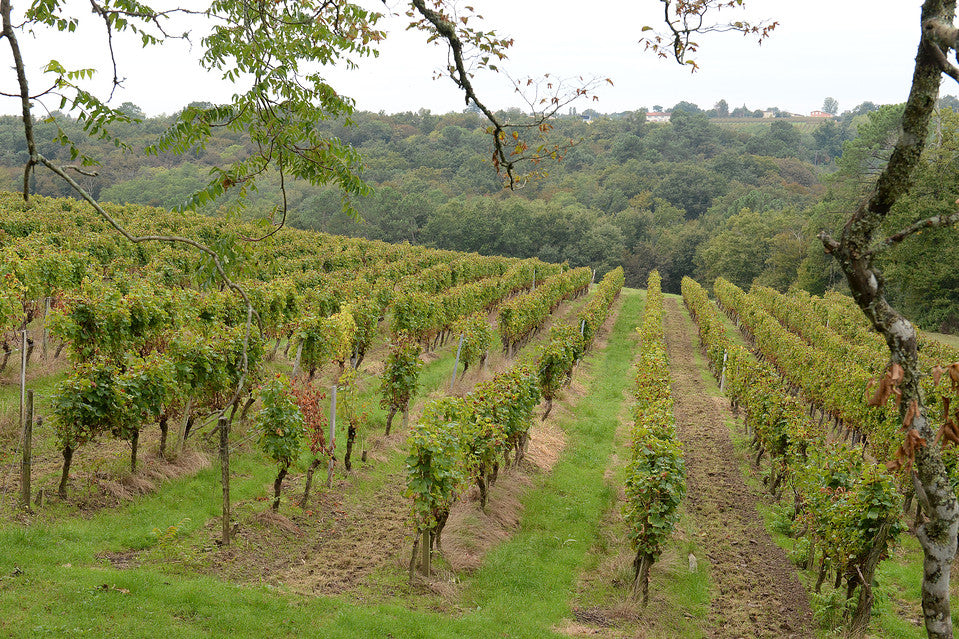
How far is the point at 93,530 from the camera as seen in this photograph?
24.8 feet

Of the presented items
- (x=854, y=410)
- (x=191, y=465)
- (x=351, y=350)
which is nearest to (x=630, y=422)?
(x=854, y=410)

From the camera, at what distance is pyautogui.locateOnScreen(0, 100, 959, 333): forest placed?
46844 millimetres

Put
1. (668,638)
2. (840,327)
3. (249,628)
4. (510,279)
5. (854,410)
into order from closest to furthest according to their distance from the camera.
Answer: (249,628), (668,638), (854,410), (840,327), (510,279)

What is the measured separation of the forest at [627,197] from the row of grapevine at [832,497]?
18.9 m

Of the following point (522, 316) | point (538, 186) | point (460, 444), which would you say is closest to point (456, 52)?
point (460, 444)

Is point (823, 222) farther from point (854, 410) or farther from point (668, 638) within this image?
point (668, 638)

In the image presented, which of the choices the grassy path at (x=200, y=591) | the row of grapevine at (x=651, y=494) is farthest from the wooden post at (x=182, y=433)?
the row of grapevine at (x=651, y=494)

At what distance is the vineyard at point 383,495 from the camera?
6559mm

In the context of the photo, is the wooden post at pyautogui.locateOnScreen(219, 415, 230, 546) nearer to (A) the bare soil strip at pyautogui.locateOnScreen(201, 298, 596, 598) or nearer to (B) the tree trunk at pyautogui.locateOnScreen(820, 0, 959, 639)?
(A) the bare soil strip at pyautogui.locateOnScreen(201, 298, 596, 598)

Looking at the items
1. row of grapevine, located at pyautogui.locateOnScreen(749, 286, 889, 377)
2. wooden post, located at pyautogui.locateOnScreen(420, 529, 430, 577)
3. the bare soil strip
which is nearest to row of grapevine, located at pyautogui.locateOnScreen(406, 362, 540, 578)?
wooden post, located at pyautogui.locateOnScreen(420, 529, 430, 577)

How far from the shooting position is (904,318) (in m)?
3.25

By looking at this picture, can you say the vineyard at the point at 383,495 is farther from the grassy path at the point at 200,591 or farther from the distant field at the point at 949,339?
the distant field at the point at 949,339

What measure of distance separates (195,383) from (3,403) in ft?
11.8

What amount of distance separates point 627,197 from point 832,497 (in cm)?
8810
